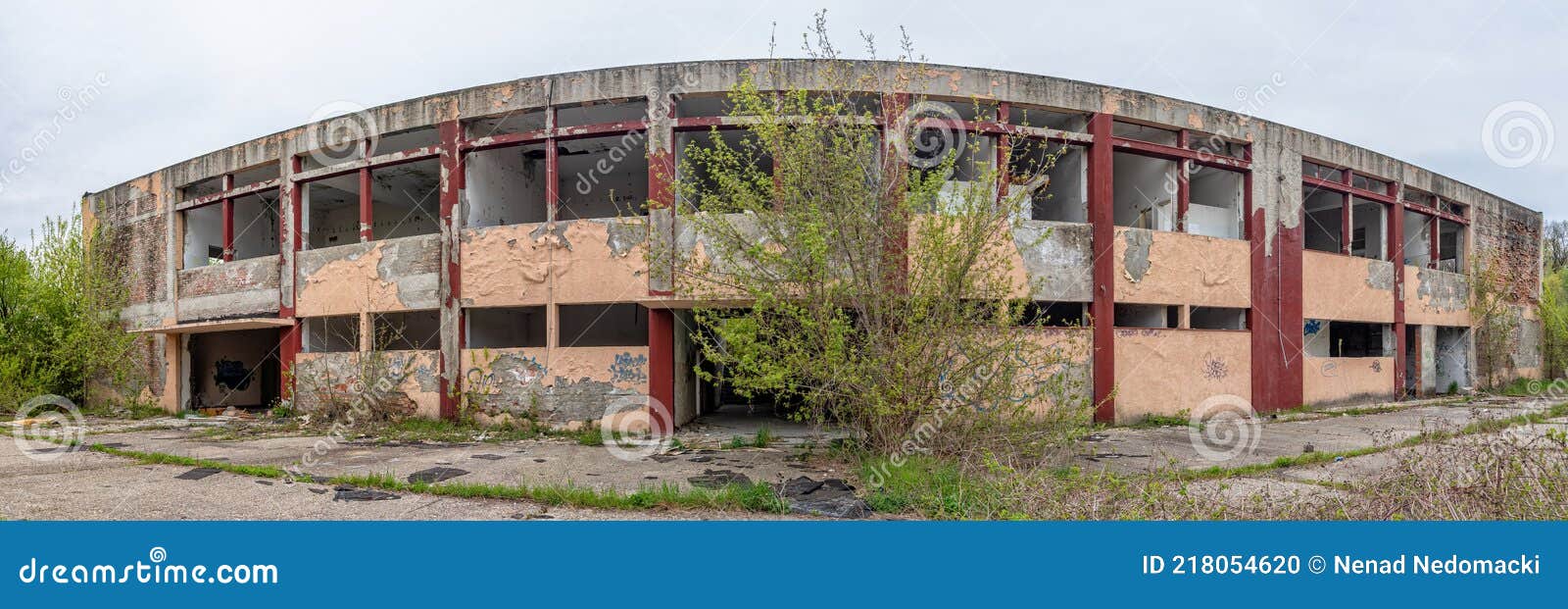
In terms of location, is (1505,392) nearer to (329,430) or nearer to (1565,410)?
(1565,410)

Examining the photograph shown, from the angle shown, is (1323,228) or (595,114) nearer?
(595,114)

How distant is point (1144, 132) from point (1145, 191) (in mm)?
1004

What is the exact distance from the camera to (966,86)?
10828 mm

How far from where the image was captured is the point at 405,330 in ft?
44.8

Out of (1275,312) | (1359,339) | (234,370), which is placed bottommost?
(234,370)

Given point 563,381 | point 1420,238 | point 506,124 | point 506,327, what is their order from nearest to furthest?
point 563,381
point 506,124
point 506,327
point 1420,238

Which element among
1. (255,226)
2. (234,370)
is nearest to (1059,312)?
(255,226)

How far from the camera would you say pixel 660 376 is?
10.3 m

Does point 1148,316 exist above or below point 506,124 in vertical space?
below

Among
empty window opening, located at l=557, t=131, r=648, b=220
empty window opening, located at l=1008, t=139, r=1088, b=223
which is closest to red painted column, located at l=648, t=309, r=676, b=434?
empty window opening, located at l=557, t=131, r=648, b=220

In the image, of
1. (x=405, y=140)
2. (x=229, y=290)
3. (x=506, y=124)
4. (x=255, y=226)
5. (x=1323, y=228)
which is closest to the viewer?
(x=506, y=124)

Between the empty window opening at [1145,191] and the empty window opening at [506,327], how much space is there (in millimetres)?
10243

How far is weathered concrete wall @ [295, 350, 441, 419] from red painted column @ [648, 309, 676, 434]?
11.8 feet

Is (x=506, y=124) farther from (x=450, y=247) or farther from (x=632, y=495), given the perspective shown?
(x=632, y=495)
